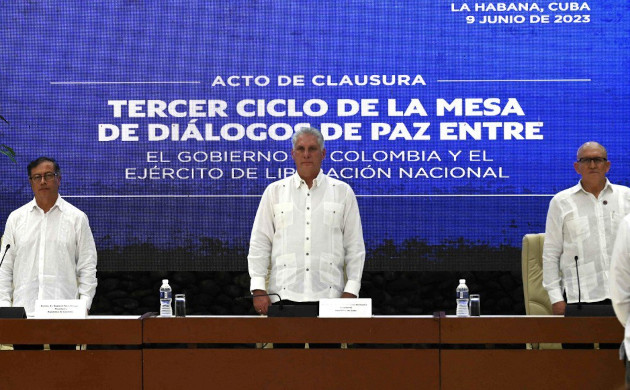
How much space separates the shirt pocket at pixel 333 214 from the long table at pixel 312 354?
0.79 m

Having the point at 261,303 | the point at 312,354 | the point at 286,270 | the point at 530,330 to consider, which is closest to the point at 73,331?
the point at 261,303

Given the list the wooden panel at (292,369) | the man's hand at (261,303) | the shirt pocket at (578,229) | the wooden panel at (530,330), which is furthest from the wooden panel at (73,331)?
the shirt pocket at (578,229)

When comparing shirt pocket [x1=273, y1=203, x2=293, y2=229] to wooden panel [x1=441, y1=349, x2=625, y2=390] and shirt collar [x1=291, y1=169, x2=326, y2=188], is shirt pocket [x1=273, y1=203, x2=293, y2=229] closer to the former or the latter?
shirt collar [x1=291, y1=169, x2=326, y2=188]

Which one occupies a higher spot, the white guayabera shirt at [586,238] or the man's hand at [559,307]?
the white guayabera shirt at [586,238]

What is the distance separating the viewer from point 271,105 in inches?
213

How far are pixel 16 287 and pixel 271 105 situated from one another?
6.36ft

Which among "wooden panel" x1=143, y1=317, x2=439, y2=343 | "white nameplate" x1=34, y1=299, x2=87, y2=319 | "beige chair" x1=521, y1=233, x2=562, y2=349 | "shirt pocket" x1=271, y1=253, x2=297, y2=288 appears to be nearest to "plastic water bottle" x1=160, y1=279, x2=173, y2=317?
"wooden panel" x1=143, y1=317, x2=439, y2=343

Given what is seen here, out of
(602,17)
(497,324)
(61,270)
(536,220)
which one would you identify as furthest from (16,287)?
(602,17)

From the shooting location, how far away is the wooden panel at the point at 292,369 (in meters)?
3.36

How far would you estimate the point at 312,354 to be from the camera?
3.37 m

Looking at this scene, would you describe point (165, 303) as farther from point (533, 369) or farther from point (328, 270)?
point (533, 369)

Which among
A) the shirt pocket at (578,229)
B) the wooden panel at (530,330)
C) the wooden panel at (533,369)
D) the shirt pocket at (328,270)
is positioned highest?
the shirt pocket at (578,229)

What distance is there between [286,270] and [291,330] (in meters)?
0.71

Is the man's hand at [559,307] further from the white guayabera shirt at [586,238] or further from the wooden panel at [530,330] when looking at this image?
the wooden panel at [530,330]
